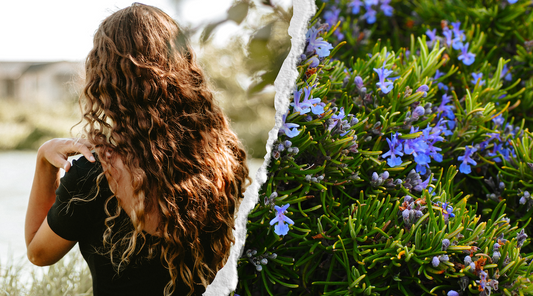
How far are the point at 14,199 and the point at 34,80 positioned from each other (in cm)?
65

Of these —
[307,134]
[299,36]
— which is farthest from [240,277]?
[299,36]

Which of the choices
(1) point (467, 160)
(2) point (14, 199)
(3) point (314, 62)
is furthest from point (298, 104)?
(2) point (14, 199)

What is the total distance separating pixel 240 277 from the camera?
1030mm

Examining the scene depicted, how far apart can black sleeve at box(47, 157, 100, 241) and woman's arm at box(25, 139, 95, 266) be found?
0.03 metres

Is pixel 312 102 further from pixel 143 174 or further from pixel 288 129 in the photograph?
pixel 143 174

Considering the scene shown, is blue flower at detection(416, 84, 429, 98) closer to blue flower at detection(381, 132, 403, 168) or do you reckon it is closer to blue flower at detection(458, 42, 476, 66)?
blue flower at detection(381, 132, 403, 168)

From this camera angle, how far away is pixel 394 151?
1.18m

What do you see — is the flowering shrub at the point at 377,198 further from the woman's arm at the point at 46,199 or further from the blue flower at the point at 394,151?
the woman's arm at the point at 46,199

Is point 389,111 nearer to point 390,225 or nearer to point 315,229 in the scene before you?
point 390,225

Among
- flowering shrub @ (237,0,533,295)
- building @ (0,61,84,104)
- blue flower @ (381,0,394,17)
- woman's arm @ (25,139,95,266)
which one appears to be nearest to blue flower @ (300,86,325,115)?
flowering shrub @ (237,0,533,295)

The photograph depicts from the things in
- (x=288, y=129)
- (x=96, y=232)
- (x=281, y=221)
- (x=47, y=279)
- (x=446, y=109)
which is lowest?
(x=47, y=279)

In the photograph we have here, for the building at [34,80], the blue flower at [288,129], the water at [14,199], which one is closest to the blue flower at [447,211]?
the blue flower at [288,129]

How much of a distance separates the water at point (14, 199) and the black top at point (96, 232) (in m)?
0.68

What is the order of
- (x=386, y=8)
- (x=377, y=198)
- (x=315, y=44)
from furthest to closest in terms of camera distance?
(x=386, y=8) < (x=377, y=198) < (x=315, y=44)
